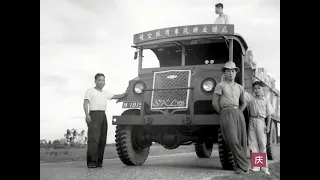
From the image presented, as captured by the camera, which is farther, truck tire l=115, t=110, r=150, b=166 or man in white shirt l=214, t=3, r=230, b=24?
truck tire l=115, t=110, r=150, b=166

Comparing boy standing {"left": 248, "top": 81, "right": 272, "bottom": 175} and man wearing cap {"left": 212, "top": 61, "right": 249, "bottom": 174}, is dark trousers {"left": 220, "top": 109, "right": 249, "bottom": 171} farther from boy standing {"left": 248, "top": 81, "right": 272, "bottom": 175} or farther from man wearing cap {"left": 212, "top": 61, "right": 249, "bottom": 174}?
boy standing {"left": 248, "top": 81, "right": 272, "bottom": 175}

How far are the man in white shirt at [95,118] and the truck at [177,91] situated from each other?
0.36 metres

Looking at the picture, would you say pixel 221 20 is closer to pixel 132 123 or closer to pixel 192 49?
pixel 192 49

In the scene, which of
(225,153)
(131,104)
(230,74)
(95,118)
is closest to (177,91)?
(131,104)

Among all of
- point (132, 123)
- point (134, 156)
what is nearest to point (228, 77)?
point (132, 123)

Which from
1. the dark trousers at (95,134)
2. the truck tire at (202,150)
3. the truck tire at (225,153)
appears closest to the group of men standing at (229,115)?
the dark trousers at (95,134)

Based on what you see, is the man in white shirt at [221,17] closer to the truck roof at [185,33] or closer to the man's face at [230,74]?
the truck roof at [185,33]

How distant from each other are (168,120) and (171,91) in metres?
0.45

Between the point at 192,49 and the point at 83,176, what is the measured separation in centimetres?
252

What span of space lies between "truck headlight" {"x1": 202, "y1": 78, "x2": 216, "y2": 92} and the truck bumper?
1.44 feet

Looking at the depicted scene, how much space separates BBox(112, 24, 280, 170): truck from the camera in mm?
5367

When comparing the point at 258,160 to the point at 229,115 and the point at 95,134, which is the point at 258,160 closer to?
the point at 229,115

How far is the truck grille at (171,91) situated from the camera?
5.41 meters

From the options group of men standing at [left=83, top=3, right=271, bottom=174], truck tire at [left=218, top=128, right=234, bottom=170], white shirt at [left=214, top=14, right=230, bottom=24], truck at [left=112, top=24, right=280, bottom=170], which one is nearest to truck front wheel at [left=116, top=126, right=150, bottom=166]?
truck at [left=112, top=24, right=280, bottom=170]
